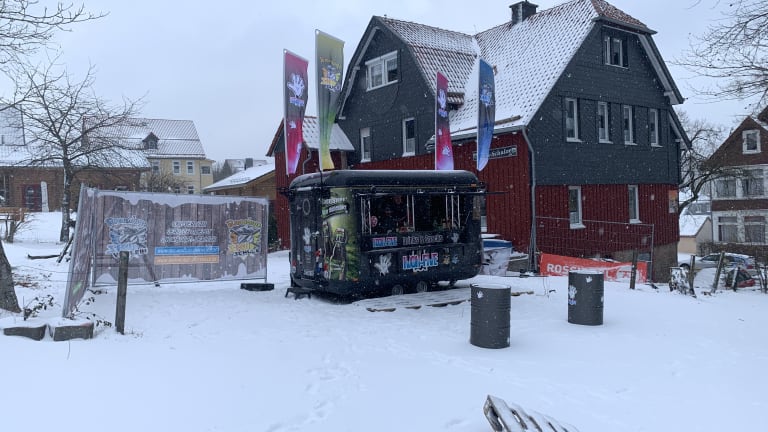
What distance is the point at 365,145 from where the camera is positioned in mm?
28109

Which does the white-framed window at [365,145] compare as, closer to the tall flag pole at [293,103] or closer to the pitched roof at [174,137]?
the tall flag pole at [293,103]

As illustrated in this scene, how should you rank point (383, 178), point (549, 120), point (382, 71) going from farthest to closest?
1. point (382, 71)
2. point (549, 120)
3. point (383, 178)

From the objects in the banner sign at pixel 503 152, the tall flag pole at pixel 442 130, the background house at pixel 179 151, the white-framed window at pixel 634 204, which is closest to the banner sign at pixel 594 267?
the tall flag pole at pixel 442 130

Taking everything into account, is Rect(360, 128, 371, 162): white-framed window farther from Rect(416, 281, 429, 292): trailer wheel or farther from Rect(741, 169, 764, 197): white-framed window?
Rect(741, 169, 764, 197): white-framed window

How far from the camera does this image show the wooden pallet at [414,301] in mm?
11109

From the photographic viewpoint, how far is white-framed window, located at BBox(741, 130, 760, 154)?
4231 cm

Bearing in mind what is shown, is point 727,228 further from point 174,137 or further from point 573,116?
point 174,137

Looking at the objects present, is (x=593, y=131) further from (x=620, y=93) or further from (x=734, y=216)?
(x=734, y=216)

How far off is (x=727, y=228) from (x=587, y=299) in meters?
41.5

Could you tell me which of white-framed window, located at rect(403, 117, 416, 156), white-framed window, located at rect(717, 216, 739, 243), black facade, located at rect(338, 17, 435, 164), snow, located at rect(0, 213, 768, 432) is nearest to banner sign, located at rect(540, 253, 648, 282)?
snow, located at rect(0, 213, 768, 432)

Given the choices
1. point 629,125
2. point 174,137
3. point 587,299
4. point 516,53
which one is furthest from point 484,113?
point 174,137

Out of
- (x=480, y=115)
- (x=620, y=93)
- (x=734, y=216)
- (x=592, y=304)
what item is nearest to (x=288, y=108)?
(x=480, y=115)

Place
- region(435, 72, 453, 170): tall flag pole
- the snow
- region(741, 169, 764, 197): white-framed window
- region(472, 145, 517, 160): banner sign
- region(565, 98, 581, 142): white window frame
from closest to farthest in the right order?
the snow
region(435, 72, 453, 170): tall flag pole
region(472, 145, 517, 160): banner sign
region(565, 98, 581, 142): white window frame
region(741, 169, 764, 197): white-framed window

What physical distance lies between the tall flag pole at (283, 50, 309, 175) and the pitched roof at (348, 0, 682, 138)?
8.08 m
